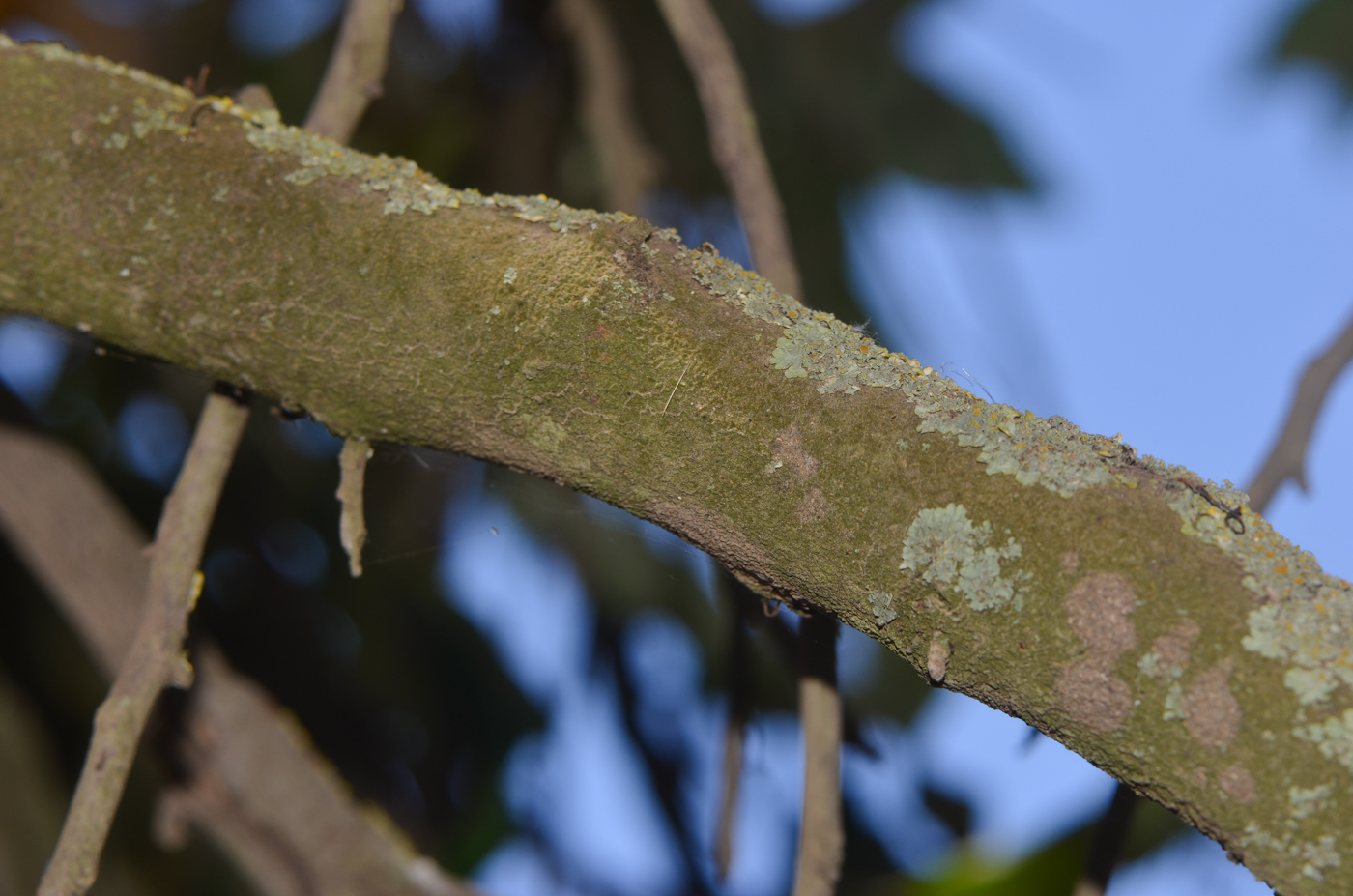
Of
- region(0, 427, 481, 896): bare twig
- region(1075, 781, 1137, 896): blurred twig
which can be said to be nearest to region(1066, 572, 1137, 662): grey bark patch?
region(1075, 781, 1137, 896): blurred twig

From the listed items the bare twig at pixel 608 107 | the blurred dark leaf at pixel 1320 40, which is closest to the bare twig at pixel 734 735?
the bare twig at pixel 608 107

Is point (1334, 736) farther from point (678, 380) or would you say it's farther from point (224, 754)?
point (224, 754)

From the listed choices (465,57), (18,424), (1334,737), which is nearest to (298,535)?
(18,424)

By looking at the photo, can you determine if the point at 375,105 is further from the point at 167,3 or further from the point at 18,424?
the point at 18,424

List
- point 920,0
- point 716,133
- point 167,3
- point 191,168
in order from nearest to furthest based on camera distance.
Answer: point 191,168 → point 716,133 → point 167,3 → point 920,0

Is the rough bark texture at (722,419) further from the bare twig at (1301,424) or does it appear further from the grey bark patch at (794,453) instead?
the bare twig at (1301,424)

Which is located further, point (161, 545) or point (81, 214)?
point (161, 545)

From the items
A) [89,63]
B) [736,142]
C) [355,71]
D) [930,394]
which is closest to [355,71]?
[355,71]
